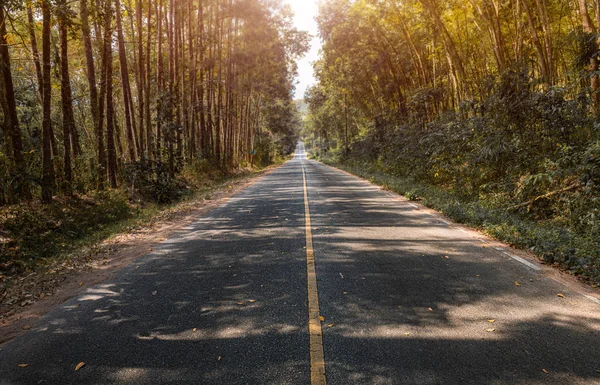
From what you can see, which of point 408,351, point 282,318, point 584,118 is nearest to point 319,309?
point 282,318

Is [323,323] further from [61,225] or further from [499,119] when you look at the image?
[499,119]

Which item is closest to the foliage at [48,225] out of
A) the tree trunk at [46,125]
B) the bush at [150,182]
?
the tree trunk at [46,125]

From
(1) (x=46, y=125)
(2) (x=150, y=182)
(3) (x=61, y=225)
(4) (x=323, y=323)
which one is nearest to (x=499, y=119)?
(4) (x=323, y=323)

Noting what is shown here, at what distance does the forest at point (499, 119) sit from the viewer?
7.17m

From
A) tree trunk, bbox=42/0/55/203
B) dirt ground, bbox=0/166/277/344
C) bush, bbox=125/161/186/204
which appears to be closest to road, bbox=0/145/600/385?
dirt ground, bbox=0/166/277/344

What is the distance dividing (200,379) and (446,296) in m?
2.88

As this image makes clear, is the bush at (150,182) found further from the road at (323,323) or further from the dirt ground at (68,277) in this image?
the road at (323,323)

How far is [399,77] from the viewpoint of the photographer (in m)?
26.8

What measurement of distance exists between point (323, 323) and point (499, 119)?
412 inches

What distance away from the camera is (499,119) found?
11102 mm

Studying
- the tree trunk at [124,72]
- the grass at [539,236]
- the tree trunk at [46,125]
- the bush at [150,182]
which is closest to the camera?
the grass at [539,236]

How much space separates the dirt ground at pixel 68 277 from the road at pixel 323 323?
0.98ft

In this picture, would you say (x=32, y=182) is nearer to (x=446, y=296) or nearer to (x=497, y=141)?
(x=446, y=296)

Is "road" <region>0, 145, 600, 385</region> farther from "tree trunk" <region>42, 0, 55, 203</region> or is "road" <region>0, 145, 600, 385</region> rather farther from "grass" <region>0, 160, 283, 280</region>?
"tree trunk" <region>42, 0, 55, 203</region>
